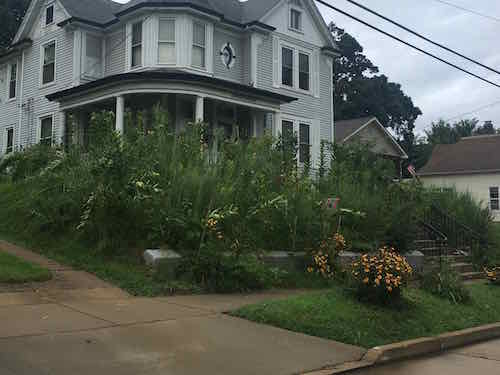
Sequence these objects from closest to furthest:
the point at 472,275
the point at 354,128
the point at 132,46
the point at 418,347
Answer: the point at 418,347
the point at 472,275
the point at 132,46
the point at 354,128

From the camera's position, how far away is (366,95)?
57406mm

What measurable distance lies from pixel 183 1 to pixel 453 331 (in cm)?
1653

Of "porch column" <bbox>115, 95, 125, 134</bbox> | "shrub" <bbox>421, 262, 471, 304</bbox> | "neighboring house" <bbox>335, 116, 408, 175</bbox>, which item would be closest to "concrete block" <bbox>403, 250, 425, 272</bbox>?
"shrub" <bbox>421, 262, 471, 304</bbox>

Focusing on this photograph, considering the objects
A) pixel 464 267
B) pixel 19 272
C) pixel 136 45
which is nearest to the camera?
pixel 19 272

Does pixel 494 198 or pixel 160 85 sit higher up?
pixel 160 85

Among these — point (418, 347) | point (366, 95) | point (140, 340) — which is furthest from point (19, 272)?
point (366, 95)

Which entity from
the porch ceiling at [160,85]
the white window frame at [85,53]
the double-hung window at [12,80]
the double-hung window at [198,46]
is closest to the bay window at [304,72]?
the porch ceiling at [160,85]

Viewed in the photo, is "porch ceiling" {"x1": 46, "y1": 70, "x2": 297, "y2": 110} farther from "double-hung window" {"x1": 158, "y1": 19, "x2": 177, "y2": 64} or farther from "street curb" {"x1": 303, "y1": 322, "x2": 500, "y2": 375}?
"street curb" {"x1": 303, "y1": 322, "x2": 500, "y2": 375}

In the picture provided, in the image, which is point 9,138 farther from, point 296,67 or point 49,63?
point 296,67

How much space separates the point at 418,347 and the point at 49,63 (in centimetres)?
2160

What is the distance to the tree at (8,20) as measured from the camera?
1497 inches

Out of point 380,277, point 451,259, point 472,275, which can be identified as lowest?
point 472,275

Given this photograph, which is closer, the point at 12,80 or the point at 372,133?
the point at 12,80

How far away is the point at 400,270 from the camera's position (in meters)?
8.33
